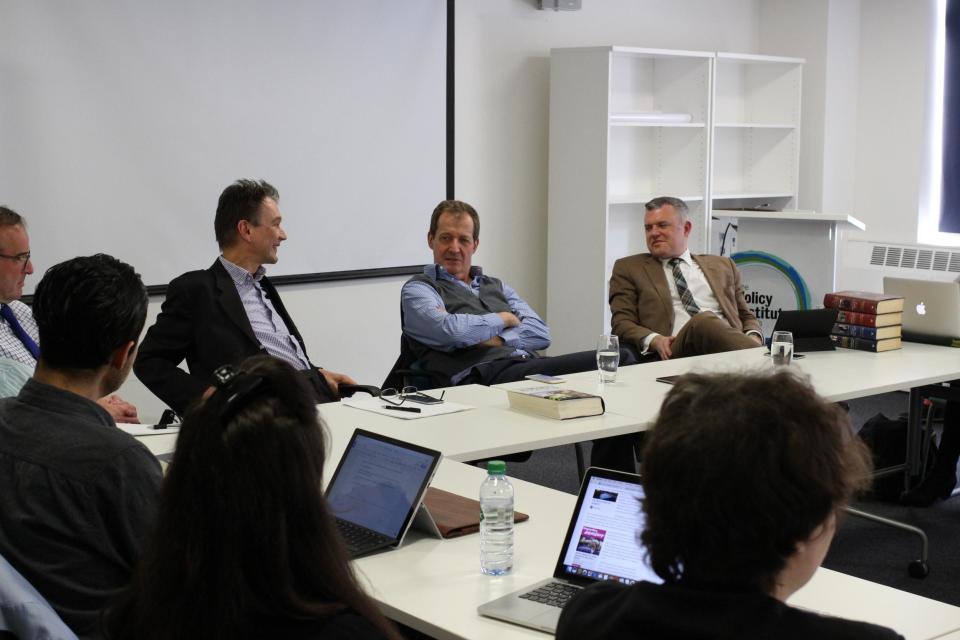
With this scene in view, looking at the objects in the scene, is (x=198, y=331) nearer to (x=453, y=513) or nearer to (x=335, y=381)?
(x=335, y=381)

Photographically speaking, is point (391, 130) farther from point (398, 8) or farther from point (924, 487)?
point (924, 487)

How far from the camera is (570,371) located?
4328 millimetres

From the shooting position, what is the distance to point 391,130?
5.90 m

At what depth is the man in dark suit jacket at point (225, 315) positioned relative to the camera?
148 inches

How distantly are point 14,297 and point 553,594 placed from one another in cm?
231

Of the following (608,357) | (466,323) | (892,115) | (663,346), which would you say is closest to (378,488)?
(608,357)

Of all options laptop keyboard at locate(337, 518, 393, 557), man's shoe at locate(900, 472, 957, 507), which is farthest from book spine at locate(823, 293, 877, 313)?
laptop keyboard at locate(337, 518, 393, 557)

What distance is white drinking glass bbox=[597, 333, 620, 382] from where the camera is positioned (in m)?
3.80

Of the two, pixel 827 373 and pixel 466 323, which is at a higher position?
pixel 466 323

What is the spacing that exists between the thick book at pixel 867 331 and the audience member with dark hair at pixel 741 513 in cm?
348

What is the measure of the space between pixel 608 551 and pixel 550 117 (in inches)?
191

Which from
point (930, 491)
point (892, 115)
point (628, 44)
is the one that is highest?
point (628, 44)

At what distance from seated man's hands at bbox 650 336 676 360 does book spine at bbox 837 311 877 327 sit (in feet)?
2.29

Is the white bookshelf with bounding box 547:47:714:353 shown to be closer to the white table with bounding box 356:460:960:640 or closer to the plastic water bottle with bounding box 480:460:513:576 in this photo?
the white table with bounding box 356:460:960:640
